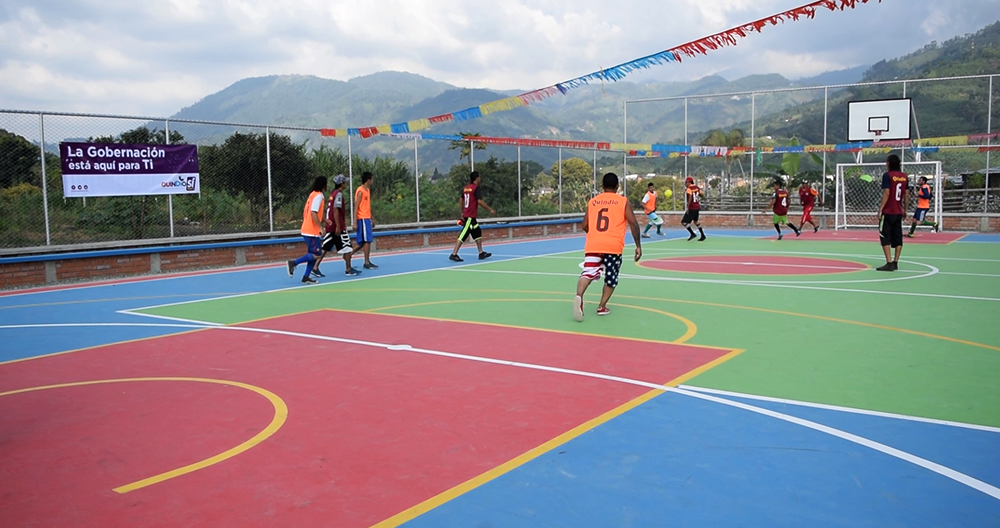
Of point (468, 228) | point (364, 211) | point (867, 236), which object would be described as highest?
point (364, 211)

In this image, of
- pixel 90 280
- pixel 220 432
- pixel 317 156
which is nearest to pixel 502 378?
pixel 220 432

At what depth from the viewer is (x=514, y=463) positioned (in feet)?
14.7

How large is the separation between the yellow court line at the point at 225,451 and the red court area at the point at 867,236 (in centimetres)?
1888

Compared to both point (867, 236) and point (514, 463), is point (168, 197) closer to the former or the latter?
point (514, 463)

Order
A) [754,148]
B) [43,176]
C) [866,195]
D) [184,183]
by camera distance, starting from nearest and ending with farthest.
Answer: [43,176] → [184,183] → [754,148] → [866,195]

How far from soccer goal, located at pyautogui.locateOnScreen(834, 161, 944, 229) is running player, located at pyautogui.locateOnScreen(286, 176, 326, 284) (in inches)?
748

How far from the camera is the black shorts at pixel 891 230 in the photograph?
43.7ft

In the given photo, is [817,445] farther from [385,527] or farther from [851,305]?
[851,305]

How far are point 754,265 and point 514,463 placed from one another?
11746mm

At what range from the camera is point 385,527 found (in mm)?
3684

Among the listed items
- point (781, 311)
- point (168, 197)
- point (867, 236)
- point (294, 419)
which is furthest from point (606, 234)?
point (867, 236)

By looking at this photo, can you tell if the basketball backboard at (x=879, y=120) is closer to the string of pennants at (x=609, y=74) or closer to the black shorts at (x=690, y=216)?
the black shorts at (x=690, y=216)

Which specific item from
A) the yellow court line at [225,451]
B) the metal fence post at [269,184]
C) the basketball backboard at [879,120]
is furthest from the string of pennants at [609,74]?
the basketball backboard at [879,120]

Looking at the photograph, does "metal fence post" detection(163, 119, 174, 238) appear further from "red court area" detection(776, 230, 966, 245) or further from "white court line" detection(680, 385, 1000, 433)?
"red court area" detection(776, 230, 966, 245)
